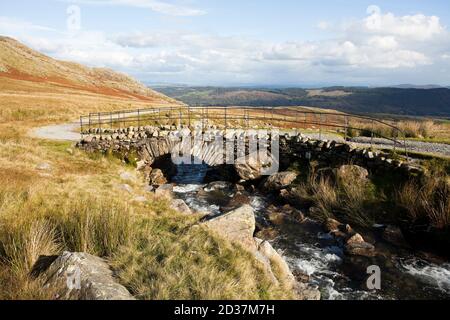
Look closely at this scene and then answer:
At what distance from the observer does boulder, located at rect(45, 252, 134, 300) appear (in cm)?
512

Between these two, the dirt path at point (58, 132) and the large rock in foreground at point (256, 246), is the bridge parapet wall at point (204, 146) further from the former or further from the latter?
the large rock in foreground at point (256, 246)

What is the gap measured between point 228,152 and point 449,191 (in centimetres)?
1349

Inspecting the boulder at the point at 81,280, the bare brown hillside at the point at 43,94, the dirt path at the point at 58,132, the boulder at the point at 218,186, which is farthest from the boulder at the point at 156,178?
the bare brown hillside at the point at 43,94

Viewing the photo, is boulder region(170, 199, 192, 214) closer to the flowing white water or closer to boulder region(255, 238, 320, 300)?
boulder region(255, 238, 320, 300)

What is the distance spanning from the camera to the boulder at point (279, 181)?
59.7 feet

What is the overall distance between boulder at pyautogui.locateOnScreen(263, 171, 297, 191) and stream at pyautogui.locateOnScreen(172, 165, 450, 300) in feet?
11.9

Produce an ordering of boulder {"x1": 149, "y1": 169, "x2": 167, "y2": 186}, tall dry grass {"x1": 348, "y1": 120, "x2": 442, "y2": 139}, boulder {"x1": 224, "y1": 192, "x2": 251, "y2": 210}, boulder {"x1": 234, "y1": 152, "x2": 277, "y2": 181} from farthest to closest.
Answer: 1. tall dry grass {"x1": 348, "y1": 120, "x2": 442, "y2": 139}
2. boulder {"x1": 149, "y1": 169, "x2": 167, "y2": 186}
3. boulder {"x1": 234, "y1": 152, "x2": 277, "y2": 181}
4. boulder {"x1": 224, "y1": 192, "x2": 251, "y2": 210}

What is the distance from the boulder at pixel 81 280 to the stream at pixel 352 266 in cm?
590

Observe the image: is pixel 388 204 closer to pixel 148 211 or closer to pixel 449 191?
pixel 449 191

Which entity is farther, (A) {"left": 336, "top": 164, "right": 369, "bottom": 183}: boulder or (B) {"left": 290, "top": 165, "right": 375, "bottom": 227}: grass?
(A) {"left": 336, "top": 164, "right": 369, "bottom": 183}: boulder

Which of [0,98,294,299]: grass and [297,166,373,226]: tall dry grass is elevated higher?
[0,98,294,299]: grass

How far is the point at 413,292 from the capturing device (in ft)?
30.6

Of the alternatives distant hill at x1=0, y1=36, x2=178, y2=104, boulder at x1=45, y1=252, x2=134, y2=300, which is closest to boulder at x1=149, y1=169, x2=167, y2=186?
boulder at x1=45, y1=252, x2=134, y2=300

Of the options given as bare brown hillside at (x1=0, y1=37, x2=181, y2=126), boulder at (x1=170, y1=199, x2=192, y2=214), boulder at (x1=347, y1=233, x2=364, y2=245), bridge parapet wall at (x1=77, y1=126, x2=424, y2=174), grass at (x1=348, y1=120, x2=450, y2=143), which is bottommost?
boulder at (x1=347, y1=233, x2=364, y2=245)
